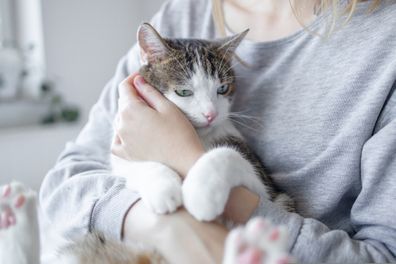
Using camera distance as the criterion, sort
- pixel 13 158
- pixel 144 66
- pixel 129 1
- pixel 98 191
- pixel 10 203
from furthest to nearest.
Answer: pixel 129 1 → pixel 13 158 → pixel 144 66 → pixel 98 191 → pixel 10 203

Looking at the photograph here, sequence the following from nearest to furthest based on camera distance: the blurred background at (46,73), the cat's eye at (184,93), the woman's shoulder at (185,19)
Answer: the cat's eye at (184,93) < the woman's shoulder at (185,19) < the blurred background at (46,73)

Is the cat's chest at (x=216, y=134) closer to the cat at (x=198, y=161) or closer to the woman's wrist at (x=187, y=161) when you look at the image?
the cat at (x=198, y=161)

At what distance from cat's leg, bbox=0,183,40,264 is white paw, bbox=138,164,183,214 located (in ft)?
0.63

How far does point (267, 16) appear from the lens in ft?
3.62

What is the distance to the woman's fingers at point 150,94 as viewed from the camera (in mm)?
913

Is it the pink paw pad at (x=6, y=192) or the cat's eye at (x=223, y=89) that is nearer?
the pink paw pad at (x=6, y=192)

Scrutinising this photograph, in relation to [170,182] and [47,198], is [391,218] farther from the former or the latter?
[47,198]

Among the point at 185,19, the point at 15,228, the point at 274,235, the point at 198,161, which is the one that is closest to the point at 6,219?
the point at 15,228

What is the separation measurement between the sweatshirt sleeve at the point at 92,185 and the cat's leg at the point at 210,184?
17cm

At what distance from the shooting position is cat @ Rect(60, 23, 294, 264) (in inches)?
26.4

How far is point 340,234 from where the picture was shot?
768mm

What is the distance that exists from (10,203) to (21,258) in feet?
0.29

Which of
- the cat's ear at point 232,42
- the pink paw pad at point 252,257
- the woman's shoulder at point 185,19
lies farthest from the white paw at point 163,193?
the woman's shoulder at point 185,19

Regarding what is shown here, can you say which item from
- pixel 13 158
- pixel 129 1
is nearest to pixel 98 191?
pixel 13 158
